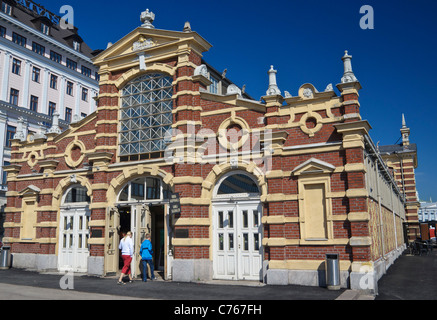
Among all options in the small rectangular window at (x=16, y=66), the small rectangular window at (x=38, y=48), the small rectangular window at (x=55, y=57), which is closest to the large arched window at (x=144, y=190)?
the small rectangular window at (x=16, y=66)

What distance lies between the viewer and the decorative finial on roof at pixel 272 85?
45.9 feet

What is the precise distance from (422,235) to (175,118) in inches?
1083

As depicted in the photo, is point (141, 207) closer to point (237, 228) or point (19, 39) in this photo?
point (237, 228)

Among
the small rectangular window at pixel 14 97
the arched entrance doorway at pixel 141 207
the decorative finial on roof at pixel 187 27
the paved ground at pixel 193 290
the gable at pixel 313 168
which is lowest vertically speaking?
the paved ground at pixel 193 290

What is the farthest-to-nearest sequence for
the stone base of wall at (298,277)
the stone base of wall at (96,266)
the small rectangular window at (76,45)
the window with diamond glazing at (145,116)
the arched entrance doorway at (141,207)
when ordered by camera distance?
the small rectangular window at (76,45) < the window with diamond glazing at (145,116) < the stone base of wall at (96,266) < the arched entrance doorway at (141,207) < the stone base of wall at (298,277)

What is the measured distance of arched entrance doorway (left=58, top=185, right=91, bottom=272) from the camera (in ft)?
56.7

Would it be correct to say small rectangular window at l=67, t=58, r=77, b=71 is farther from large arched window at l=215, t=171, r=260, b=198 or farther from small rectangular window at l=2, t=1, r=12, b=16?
large arched window at l=215, t=171, r=260, b=198

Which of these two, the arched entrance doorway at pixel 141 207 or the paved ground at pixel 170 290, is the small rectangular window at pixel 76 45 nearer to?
the arched entrance doorway at pixel 141 207

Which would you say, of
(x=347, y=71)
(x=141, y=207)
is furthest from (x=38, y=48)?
→ (x=347, y=71)

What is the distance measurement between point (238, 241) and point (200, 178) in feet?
8.81

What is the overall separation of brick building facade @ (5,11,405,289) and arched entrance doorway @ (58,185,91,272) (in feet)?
0.17

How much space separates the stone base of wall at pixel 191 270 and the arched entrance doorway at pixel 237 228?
0.37m
